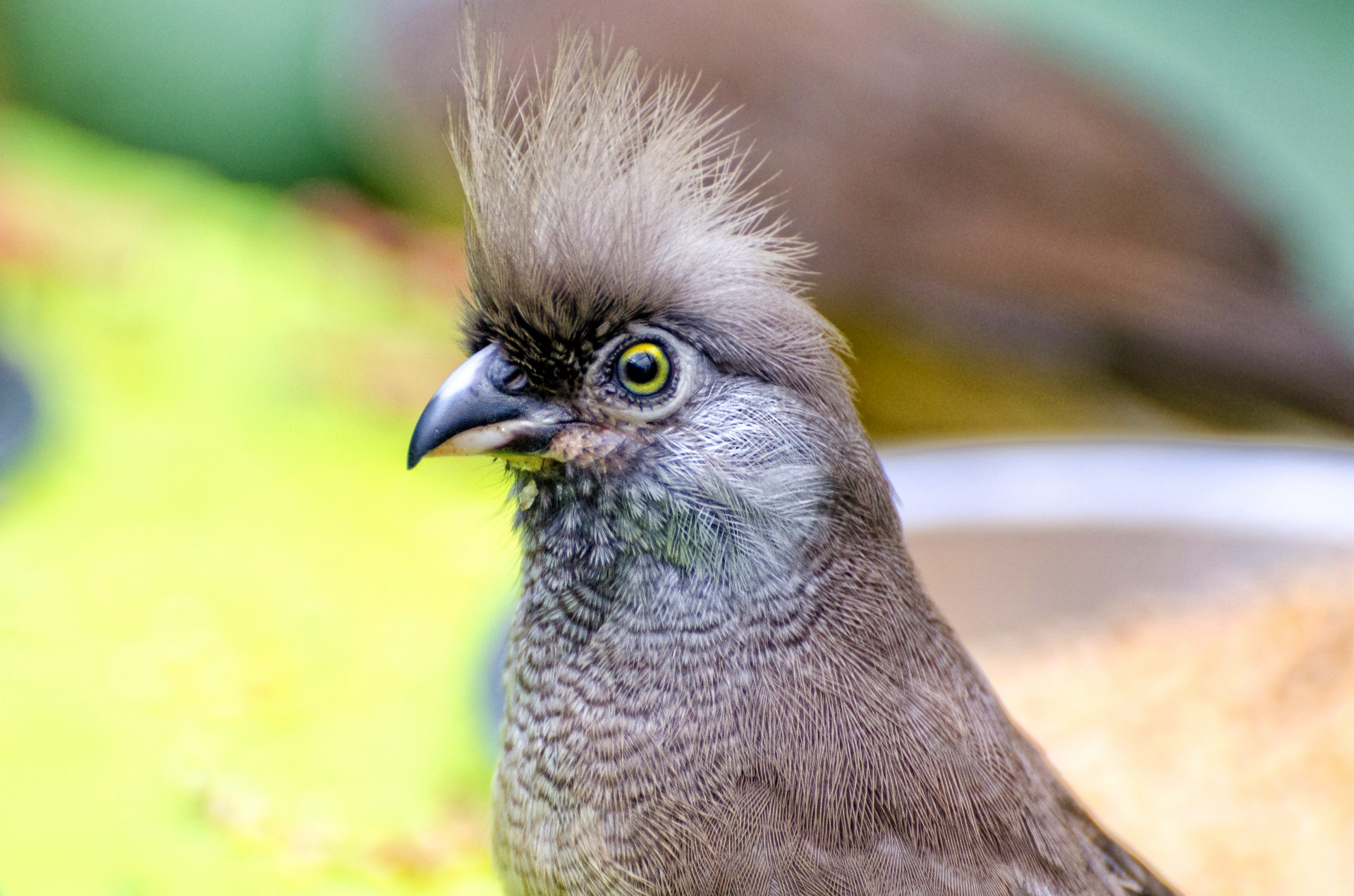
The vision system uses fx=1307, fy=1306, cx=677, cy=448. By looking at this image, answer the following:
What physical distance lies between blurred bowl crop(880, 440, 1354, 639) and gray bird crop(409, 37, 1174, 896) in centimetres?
126

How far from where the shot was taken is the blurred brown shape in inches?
119

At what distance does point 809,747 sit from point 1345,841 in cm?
127

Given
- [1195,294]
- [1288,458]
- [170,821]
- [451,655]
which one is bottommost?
[170,821]

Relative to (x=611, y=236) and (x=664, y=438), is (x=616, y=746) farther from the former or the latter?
(x=611, y=236)

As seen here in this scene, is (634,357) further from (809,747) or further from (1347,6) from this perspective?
(1347,6)

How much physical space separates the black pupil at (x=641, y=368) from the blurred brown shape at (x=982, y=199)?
1.75 m

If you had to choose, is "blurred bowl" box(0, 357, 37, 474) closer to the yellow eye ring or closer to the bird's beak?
the bird's beak

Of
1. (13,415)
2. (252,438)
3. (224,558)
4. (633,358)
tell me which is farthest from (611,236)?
(252,438)

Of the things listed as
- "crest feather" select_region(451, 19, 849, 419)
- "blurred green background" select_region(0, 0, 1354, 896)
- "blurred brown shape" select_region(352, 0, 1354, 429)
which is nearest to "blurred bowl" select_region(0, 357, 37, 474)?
"blurred green background" select_region(0, 0, 1354, 896)

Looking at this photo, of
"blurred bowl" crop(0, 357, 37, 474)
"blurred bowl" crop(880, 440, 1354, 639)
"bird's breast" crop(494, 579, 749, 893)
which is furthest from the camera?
"blurred bowl" crop(0, 357, 37, 474)

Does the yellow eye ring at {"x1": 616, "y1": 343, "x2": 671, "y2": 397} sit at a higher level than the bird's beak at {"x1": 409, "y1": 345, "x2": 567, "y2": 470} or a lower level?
higher

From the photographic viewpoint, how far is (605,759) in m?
1.35

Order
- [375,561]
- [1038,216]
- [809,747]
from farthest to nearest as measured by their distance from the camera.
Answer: [1038,216] < [375,561] < [809,747]

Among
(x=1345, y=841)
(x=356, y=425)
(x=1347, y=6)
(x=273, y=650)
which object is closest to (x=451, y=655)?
(x=273, y=650)
